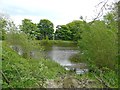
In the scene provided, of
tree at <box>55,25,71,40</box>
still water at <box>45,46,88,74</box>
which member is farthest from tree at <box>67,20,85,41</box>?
tree at <box>55,25,71,40</box>

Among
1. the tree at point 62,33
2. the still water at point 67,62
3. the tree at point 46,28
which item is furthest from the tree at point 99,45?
the tree at point 46,28

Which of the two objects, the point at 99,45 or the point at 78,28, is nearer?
the point at 99,45

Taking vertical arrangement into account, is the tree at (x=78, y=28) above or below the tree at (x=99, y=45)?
above

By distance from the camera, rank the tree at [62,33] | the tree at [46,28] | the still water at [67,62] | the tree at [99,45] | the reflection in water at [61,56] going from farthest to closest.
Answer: the tree at [46,28] < the tree at [62,33] < the reflection in water at [61,56] < the still water at [67,62] < the tree at [99,45]

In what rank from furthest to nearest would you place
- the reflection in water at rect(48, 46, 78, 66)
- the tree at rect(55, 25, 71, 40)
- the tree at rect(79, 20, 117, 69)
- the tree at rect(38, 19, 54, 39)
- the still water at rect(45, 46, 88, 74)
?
the tree at rect(38, 19, 54, 39) → the tree at rect(55, 25, 71, 40) → the reflection in water at rect(48, 46, 78, 66) → the still water at rect(45, 46, 88, 74) → the tree at rect(79, 20, 117, 69)

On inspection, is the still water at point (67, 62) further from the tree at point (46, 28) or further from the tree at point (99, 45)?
the tree at point (46, 28)

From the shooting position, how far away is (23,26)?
33.9ft

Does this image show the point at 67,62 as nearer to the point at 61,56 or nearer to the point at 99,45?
the point at 61,56

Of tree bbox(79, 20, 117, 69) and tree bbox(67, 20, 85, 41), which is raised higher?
tree bbox(67, 20, 85, 41)

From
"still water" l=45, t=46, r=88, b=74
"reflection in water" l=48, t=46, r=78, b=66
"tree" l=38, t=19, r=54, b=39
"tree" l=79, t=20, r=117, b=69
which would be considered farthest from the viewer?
"tree" l=38, t=19, r=54, b=39

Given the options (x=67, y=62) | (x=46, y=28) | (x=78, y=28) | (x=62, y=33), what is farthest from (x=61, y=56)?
(x=46, y=28)

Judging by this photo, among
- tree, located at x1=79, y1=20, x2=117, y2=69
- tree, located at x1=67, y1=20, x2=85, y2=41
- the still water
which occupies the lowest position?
the still water

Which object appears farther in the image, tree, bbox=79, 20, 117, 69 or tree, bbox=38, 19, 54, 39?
tree, bbox=38, 19, 54, 39

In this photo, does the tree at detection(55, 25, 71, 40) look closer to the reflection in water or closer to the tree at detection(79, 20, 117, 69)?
the reflection in water
